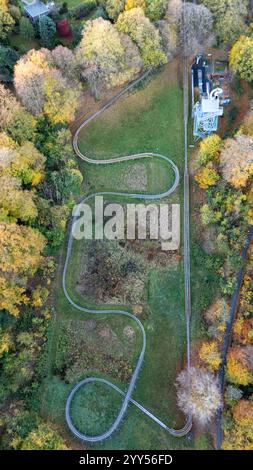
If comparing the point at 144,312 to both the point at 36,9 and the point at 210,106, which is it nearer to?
the point at 210,106

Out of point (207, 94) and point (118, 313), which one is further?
point (207, 94)

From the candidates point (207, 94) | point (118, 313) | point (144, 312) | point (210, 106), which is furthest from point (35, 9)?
point (144, 312)

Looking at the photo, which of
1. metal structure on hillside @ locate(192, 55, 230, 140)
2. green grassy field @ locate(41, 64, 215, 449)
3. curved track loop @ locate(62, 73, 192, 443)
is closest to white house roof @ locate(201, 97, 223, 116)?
metal structure on hillside @ locate(192, 55, 230, 140)

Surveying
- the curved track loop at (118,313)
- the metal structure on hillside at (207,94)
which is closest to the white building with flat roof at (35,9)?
the curved track loop at (118,313)

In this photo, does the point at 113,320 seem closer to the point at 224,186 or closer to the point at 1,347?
the point at 1,347

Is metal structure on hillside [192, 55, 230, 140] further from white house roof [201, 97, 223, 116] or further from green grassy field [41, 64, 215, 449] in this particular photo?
green grassy field [41, 64, 215, 449]
